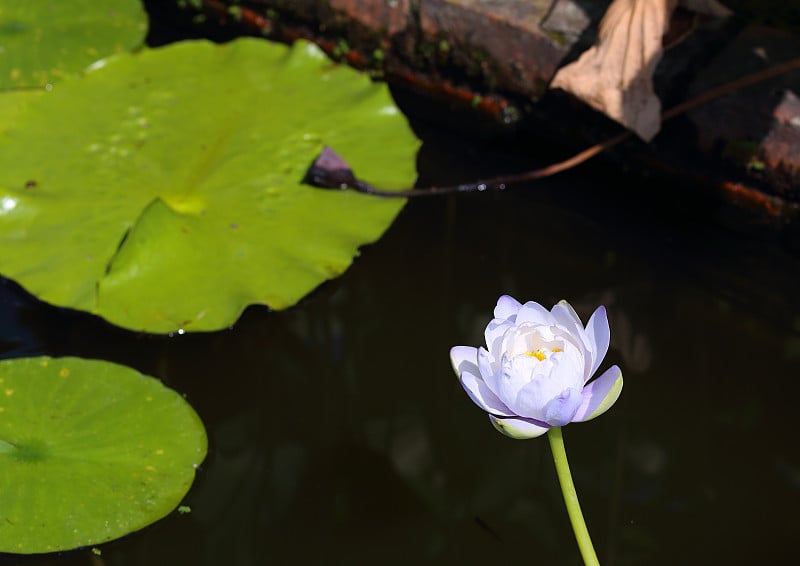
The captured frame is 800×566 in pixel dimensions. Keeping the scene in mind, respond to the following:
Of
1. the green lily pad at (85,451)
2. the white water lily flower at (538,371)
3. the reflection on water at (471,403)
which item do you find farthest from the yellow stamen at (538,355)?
the green lily pad at (85,451)

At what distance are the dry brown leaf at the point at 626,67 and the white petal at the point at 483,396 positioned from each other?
1.29 m

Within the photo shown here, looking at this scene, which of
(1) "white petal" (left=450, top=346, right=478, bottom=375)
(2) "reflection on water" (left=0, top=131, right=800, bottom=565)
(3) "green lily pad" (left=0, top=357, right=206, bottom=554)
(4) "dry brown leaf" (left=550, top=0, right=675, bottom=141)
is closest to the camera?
(1) "white petal" (left=450, top=346, right=478, bottom=375)

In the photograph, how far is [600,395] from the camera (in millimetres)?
930

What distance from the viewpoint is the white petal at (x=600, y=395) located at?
912 mm

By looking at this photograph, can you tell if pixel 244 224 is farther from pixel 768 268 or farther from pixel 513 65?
pixel 768 268

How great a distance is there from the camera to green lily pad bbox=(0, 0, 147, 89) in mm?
2449

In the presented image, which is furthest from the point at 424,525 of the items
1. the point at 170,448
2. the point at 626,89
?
the point at 626,89

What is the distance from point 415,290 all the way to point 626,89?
2.10 feet

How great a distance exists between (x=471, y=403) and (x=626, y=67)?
2.69 feet

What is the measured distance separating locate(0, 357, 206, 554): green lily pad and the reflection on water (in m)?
0.08

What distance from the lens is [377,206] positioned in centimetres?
212

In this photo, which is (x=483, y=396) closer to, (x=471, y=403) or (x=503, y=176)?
(x=471, y=403)

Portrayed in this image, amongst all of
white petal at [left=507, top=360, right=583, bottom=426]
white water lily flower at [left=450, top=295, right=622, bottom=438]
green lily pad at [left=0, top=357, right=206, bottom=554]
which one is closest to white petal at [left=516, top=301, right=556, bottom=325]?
white water lily flower at [left=450, top=295, right=622, bottom=438]

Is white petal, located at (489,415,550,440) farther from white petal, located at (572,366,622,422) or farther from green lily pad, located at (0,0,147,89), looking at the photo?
green lily pad, located at (0,0,147,89)
